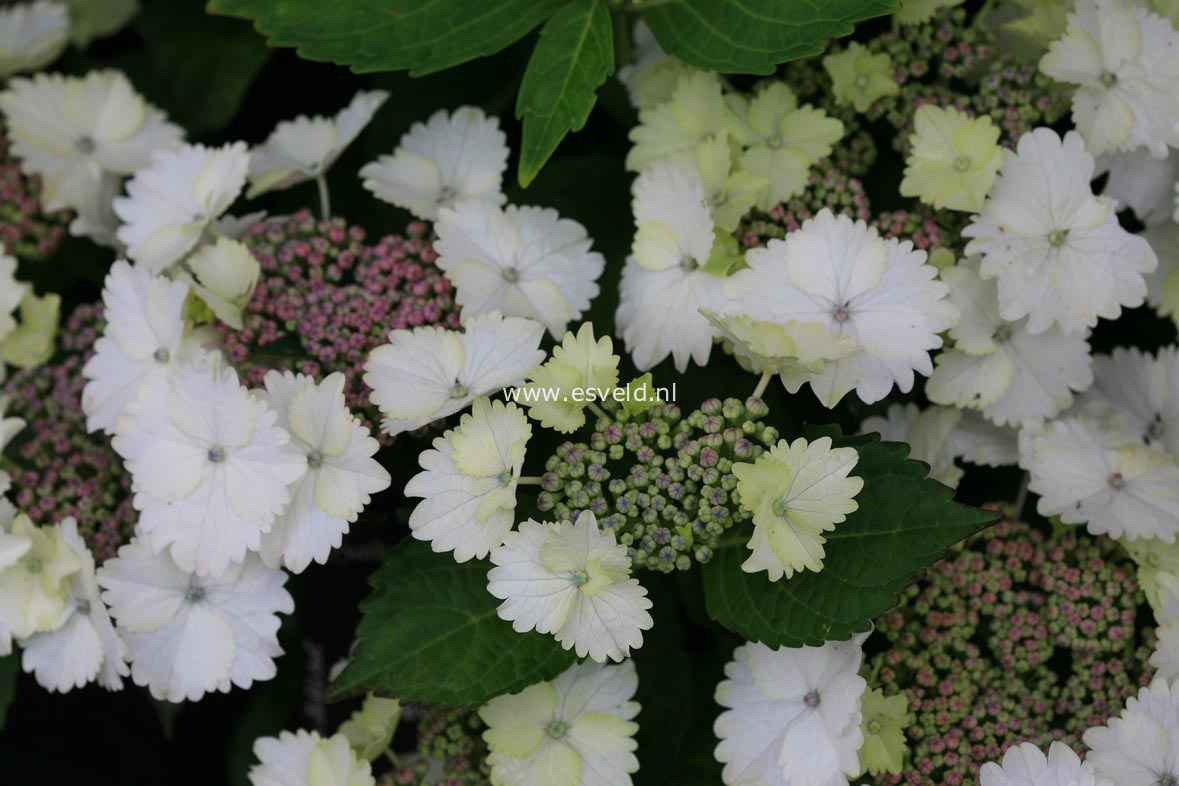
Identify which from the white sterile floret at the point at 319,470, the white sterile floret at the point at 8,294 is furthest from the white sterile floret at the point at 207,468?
the white sterile floret at the point at 8,294

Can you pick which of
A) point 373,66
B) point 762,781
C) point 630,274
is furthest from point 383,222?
point 762,781

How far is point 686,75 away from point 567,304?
0.31 m

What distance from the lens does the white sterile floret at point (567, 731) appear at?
114cm

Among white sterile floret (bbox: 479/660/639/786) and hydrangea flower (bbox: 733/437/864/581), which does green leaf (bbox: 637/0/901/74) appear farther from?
white sterile floret (bbox: 479/660/639/786)

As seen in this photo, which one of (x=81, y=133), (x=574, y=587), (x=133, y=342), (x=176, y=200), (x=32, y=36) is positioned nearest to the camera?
(x=574, y=587)

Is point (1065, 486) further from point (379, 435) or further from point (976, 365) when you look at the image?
point (379, 435)

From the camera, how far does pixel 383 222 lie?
1.44 meters

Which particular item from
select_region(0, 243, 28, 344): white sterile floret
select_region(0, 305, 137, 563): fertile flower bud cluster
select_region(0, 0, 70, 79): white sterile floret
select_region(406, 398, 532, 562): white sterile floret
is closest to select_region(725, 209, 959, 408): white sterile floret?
select_region(406, 398, 532, 562): white sterile floret

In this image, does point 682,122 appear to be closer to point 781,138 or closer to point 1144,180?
point 781,138

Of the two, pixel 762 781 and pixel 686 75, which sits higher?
pixel 686 75

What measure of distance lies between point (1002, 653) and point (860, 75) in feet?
2.09

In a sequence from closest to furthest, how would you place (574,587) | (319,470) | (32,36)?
(574,587) < (319,470) < (32,36)

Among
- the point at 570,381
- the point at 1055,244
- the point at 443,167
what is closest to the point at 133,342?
the point at 443,167

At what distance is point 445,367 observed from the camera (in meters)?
1.09
